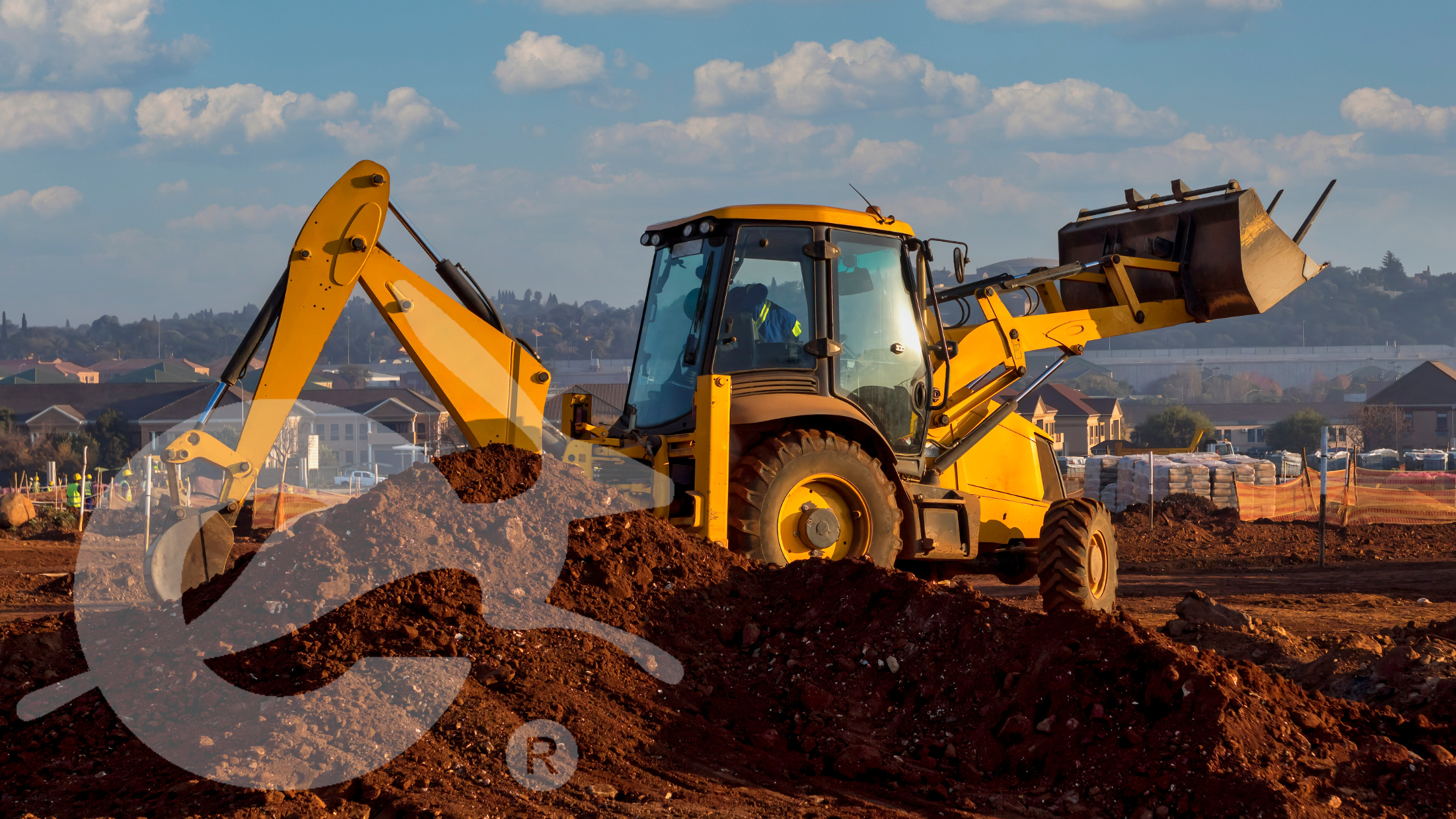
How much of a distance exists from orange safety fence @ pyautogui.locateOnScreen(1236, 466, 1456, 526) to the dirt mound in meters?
19.6

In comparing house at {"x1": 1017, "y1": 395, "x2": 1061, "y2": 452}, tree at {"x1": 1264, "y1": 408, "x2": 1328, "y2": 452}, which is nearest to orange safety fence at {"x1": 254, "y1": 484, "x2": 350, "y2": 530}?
house at {"x1": 1017, "y1": 395, "x2": 1061, "y2": 452}

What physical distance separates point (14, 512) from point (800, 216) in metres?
23.5

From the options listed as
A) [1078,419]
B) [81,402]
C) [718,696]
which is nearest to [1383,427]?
[1078,419]

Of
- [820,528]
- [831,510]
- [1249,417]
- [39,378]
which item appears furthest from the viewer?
[39,378]

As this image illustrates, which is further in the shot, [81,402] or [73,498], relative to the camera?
[81,402]

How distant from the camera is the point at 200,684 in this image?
518 cm

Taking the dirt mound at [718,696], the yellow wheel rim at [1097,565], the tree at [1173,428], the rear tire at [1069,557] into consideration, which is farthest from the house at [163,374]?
the dirt mound at [718,696]

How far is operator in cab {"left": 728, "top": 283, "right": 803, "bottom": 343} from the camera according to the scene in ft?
25.1

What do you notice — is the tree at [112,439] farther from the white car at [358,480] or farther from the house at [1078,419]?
the house at [1078,419]

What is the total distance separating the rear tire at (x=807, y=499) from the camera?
23.2ft

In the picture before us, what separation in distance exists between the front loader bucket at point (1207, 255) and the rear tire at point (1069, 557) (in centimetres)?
246

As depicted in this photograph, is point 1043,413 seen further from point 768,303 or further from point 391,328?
point 391,328

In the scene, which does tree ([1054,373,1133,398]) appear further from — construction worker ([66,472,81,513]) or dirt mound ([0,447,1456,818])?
dirt mound ([0,447,1456,818])

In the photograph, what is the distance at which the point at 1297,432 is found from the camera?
7194 centimetres
